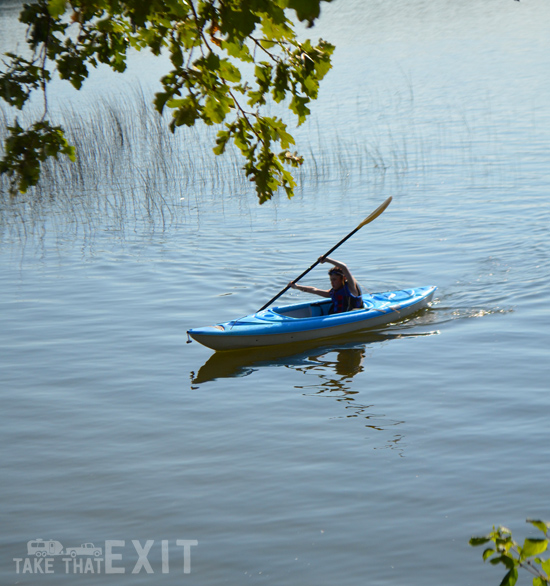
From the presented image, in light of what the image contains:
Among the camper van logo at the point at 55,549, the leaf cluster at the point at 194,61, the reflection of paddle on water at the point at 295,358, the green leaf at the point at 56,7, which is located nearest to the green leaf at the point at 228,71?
the leaf cluster at the point at 194,61

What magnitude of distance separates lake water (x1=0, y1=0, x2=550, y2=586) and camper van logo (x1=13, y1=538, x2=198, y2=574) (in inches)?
0.8

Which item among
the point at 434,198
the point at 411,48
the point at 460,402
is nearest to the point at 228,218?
the point at 434,198

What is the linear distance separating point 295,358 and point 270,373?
0.56 meters

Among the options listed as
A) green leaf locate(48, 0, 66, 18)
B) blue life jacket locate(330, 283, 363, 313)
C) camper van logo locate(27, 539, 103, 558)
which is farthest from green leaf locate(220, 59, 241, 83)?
blue life jacket locate(330, 283, 363, 313)

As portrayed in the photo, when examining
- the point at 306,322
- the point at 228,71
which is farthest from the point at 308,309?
the point at 228,71

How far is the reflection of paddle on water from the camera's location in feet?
28.3

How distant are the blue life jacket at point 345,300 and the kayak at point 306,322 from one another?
0.10 m

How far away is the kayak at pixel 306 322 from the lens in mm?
8906

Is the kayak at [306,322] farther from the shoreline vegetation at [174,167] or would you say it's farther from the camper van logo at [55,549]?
the shoreline vegetation at [174,167]

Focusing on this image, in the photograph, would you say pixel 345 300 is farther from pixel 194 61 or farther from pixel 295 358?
pixel 194 61

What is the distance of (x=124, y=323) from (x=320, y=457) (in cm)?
454

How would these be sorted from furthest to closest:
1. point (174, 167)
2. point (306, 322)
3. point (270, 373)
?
point (174, 167), point (306, 322), point (270, 373)

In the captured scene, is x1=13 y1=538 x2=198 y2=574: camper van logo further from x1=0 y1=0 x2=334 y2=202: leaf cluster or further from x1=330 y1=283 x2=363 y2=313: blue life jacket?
x1=330 y1=283 x2=363 y2=313: blue life jacket

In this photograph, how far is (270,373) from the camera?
28.1 feet
